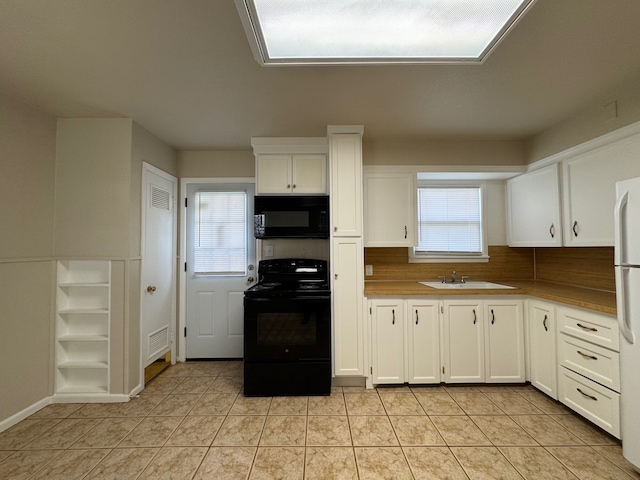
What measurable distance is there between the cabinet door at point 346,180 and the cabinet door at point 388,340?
0.82 meters

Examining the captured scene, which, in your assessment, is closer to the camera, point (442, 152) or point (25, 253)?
point (25, 253)

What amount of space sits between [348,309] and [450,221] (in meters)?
1.67

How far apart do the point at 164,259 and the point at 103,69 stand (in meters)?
1.78

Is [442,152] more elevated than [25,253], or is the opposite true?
[442,152]

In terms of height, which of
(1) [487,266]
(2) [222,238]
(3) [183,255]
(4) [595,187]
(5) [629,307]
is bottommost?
(5) [629,307]

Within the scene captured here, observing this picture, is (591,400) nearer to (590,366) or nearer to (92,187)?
(590,366)

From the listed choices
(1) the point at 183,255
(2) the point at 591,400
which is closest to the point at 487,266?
(2) the point at 591,400

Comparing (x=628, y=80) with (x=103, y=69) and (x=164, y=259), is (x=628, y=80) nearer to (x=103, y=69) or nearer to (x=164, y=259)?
(x=103, y=69)

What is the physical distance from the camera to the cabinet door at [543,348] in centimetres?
231

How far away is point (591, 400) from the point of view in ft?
6.47

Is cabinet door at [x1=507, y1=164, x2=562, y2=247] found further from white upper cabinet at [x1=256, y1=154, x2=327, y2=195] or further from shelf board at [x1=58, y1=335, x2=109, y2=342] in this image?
shelf board at [x1=58, y1=335, x2=109, y2=342]

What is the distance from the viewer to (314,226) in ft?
9.29

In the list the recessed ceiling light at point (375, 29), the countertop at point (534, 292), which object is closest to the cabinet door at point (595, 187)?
the countertop at point (534, 292)

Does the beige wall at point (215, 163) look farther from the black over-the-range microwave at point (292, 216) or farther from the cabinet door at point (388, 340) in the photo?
the cabinet door at point (388, 340)
